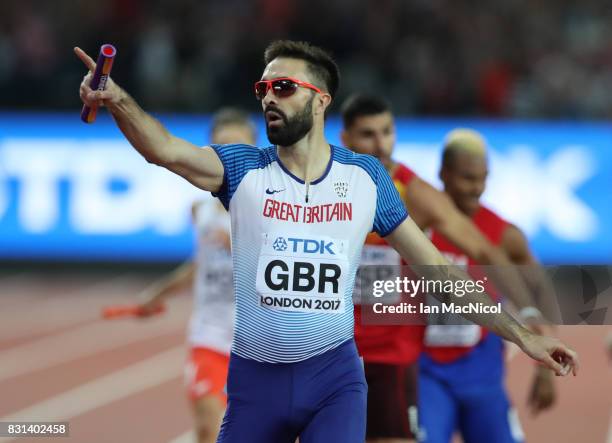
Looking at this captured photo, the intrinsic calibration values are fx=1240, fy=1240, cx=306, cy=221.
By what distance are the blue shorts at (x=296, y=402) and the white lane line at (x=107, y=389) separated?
4224mm

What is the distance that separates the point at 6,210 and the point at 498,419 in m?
11.1

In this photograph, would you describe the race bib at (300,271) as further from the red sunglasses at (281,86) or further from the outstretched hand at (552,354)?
the outstretched hand at (552,354)

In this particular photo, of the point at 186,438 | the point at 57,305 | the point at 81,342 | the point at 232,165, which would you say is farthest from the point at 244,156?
the point at 57,305

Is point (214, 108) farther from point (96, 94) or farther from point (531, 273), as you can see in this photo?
point (96, 94)

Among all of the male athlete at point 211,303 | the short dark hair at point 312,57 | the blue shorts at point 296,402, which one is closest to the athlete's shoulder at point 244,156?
the short dark hair at point 312,57

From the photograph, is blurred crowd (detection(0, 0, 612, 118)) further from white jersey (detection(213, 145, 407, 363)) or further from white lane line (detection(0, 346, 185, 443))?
white jersey (detection(213, 145, 407, 363))

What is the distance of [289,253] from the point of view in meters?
4.64

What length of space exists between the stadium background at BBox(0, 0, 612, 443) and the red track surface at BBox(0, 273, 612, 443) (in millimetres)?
83

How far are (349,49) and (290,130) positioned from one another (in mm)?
12943

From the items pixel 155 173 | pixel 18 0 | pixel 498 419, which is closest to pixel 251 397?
pixel 498 419

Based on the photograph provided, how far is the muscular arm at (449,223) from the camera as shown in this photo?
5887 mm

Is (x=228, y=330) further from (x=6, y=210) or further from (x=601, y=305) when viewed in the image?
(x=6, y=210)

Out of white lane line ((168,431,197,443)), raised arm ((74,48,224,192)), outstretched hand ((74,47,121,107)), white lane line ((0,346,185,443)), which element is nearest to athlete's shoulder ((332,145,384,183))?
raised arm ((74,48,224,192))

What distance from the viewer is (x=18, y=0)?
60.8 feet
